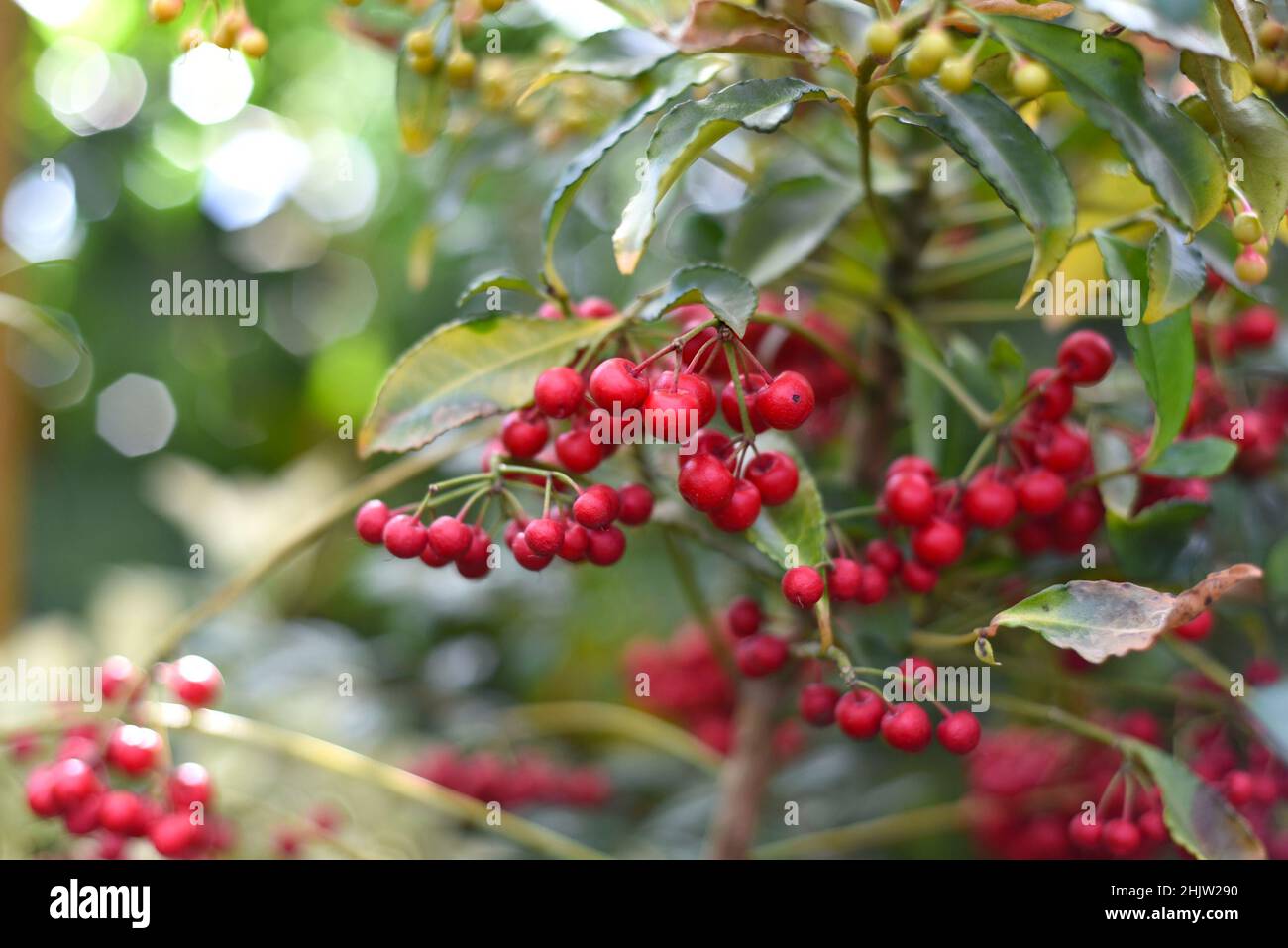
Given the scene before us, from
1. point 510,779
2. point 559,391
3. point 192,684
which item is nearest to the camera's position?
point 559,391

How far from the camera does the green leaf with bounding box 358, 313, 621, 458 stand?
74cm

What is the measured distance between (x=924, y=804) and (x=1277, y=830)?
0.46m

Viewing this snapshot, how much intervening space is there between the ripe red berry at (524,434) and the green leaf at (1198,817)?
0.49 metres

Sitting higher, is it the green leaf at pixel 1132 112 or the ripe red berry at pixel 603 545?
the green leaf at pixel 1132 112

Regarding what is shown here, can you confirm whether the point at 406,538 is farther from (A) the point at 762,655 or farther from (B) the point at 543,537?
(A) the point at 762,655

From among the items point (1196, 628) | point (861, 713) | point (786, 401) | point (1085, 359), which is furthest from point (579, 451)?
point (1196, 628)

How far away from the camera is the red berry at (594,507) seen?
69 cm

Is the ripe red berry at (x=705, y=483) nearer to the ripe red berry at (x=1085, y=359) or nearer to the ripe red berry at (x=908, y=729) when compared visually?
the ripe red berry at (x=908, y=729)

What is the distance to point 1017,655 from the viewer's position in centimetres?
102

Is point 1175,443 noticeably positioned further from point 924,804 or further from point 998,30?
point 924,804

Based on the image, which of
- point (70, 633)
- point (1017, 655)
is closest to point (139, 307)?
point (70, 633)

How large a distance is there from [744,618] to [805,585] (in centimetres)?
19

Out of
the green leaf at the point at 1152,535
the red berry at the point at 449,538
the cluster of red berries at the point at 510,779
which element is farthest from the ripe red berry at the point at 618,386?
the cluster of red berries at the point at 510,779

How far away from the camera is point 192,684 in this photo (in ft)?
3.37
